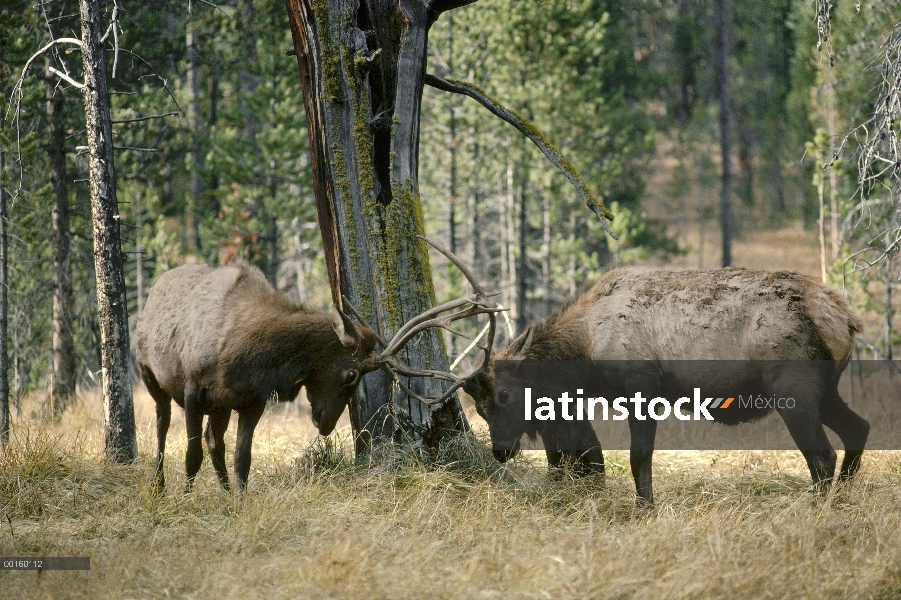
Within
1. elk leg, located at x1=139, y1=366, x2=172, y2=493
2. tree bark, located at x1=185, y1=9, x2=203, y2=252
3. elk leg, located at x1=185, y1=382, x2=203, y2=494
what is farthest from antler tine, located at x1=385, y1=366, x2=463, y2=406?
tree bark, located at x1=185, y1=9, x2=203, y2=252

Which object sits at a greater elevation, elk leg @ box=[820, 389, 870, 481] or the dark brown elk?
the dark brown elk

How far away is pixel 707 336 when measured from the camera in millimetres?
7082

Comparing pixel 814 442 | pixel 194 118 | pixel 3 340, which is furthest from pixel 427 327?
pixel 194 118

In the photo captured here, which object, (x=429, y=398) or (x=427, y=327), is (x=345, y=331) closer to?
(x=427, y=327)

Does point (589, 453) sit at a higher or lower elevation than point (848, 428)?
lower

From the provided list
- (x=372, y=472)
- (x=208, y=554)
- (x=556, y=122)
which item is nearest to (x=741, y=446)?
(x=372, y=472)

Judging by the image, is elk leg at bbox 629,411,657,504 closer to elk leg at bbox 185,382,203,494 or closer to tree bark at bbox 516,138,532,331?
elk leg at bbox 185,382,203,494

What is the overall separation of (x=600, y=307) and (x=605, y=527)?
7.14 ft

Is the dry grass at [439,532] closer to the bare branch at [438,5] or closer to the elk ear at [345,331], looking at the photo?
the elk ear at [345,331]

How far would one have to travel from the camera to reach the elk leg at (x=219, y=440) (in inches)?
283

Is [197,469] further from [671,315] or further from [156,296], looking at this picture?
[671,315]

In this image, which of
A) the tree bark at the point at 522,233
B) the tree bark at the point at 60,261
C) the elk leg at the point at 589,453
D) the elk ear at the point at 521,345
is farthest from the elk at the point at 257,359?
the tree bark at the point at 522,233

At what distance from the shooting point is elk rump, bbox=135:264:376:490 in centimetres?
688

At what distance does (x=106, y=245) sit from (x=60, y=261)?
4721 millimetres
